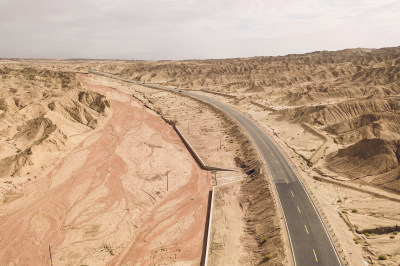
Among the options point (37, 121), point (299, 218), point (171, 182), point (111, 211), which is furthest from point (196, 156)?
point (37, 121)

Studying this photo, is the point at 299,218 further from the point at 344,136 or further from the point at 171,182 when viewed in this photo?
the point at 344,136

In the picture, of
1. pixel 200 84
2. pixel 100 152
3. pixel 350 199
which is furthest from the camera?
pixel 200 84

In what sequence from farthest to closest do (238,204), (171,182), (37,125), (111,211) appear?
(37,125) < (171,182) < (238,204) < (111,211)

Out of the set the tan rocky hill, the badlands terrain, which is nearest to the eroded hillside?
the badlands terrain

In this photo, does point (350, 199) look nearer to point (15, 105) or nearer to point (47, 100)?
point (47, 100)

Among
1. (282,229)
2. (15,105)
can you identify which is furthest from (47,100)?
(282,229)

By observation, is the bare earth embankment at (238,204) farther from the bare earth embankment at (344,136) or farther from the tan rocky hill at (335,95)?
the tan rocky hill at (335,95)

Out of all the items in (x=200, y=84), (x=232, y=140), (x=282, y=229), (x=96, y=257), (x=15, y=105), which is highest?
(x=200, y=84)
